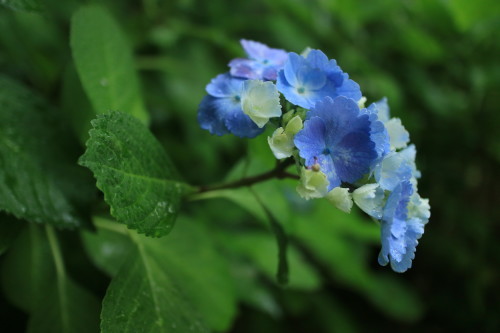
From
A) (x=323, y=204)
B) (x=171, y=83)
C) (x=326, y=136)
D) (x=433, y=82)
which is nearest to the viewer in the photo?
(x=326, y=136)

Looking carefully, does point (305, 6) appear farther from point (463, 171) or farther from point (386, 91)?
point (463, 171)

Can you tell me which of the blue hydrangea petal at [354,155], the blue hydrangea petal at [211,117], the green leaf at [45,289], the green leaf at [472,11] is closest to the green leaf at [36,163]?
the green leaf at [45,289]

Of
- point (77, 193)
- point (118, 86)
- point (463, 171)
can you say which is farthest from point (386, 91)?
point (77, 193)

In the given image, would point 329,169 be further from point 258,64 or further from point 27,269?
point 27,269

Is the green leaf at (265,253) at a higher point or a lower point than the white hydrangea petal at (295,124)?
lower

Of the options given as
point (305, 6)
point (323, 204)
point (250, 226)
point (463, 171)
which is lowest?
point (250, 226)

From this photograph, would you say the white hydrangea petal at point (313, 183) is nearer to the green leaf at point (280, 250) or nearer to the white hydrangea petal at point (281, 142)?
the white hydrangea petal at point (281, 142)

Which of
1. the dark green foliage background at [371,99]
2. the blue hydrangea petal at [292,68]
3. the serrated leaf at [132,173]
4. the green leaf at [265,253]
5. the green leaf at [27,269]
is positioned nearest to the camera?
the serrated leaf at [132,173]
